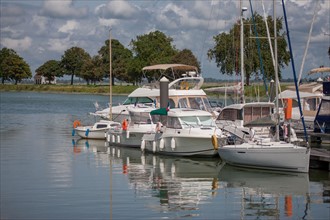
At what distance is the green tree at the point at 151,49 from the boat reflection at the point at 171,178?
4442 inches

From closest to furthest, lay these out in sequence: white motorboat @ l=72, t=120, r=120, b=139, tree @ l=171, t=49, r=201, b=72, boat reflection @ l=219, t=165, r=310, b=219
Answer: boat reflection @ l=219, t=165, r=310, b=219
white motorboat @ l=72, t=120, r=120, b=139
tree @ l=171, t=49, r=201, b=72

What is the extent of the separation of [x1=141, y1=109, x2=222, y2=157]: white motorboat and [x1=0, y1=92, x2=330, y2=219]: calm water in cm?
57

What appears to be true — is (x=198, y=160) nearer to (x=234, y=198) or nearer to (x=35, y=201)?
(x=234, y=198)

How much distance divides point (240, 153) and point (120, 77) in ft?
485

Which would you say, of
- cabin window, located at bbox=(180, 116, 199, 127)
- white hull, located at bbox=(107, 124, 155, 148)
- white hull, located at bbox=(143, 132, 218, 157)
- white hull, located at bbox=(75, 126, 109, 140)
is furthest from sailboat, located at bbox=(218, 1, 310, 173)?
white hull, located at bbox=(75, 126, 109, 140)

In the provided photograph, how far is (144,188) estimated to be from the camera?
93.4 feet

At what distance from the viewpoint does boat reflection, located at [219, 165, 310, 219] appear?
2411cm

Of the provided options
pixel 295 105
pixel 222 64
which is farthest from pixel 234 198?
pixel 222 64

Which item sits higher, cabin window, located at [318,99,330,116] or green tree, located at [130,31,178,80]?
green tree, located at [130,31,178,80]

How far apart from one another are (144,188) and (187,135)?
8.42 meters

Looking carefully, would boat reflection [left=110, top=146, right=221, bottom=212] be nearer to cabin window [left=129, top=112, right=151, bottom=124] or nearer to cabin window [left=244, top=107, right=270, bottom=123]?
cabin window [left=129, top=112, right=151, bottom=124]

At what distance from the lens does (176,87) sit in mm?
46031

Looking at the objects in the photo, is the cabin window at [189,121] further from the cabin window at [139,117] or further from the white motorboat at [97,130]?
the white motorboat at [97,130]

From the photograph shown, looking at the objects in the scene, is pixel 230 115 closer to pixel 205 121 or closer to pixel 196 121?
pixel 205 121
